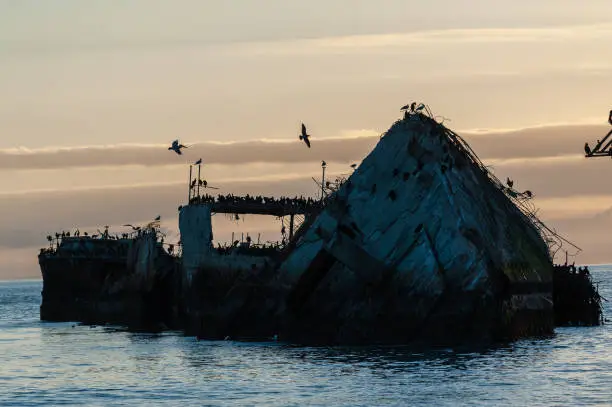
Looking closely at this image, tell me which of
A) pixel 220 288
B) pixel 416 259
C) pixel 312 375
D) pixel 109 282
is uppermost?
pixel 416 259

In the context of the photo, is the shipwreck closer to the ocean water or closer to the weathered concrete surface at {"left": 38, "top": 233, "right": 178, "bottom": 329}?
the ocean water

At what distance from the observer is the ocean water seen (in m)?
54.1

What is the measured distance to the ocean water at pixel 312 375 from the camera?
54.1 meters

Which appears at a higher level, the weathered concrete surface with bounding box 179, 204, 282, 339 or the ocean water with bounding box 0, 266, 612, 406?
the weathered concrete surface with bounding box 179, 204, 282, 339

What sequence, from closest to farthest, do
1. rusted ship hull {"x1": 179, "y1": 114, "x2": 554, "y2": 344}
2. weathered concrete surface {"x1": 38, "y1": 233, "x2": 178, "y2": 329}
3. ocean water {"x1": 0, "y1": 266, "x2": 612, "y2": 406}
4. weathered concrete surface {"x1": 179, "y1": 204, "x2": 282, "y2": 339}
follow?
ocean water {"x1": 0, "y1": 266, "x2": 612, "y2": 406} → rusted ship hull {"x1": 179, "y1": 114, "x2": 554, "y2": 344} → weathered concrete surface {"x1": 179, "y1": 204, "x2": 282, "y2": 339} → weathered concrete surface {"x1": 38, "y1": 233, "x2": 178, "y2": 329}

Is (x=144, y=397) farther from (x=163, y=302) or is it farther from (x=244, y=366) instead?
(x=163, y=302)

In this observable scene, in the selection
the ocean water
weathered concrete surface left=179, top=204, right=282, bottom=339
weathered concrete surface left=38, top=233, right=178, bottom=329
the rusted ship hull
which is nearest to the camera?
the ocean water

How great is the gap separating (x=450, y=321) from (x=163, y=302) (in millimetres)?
45433

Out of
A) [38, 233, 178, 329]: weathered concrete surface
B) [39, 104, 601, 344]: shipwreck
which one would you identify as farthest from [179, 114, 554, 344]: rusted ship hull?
[38, 233, 178, 329]: weathered concrete surface

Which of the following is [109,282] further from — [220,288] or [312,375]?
[312,375]

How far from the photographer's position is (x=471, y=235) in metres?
74.1

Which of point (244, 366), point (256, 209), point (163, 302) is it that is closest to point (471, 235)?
point (244, 366)

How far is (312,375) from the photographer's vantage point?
6119 centimetres

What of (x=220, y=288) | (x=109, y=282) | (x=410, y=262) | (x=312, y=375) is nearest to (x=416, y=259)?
(x=410, y=262)
